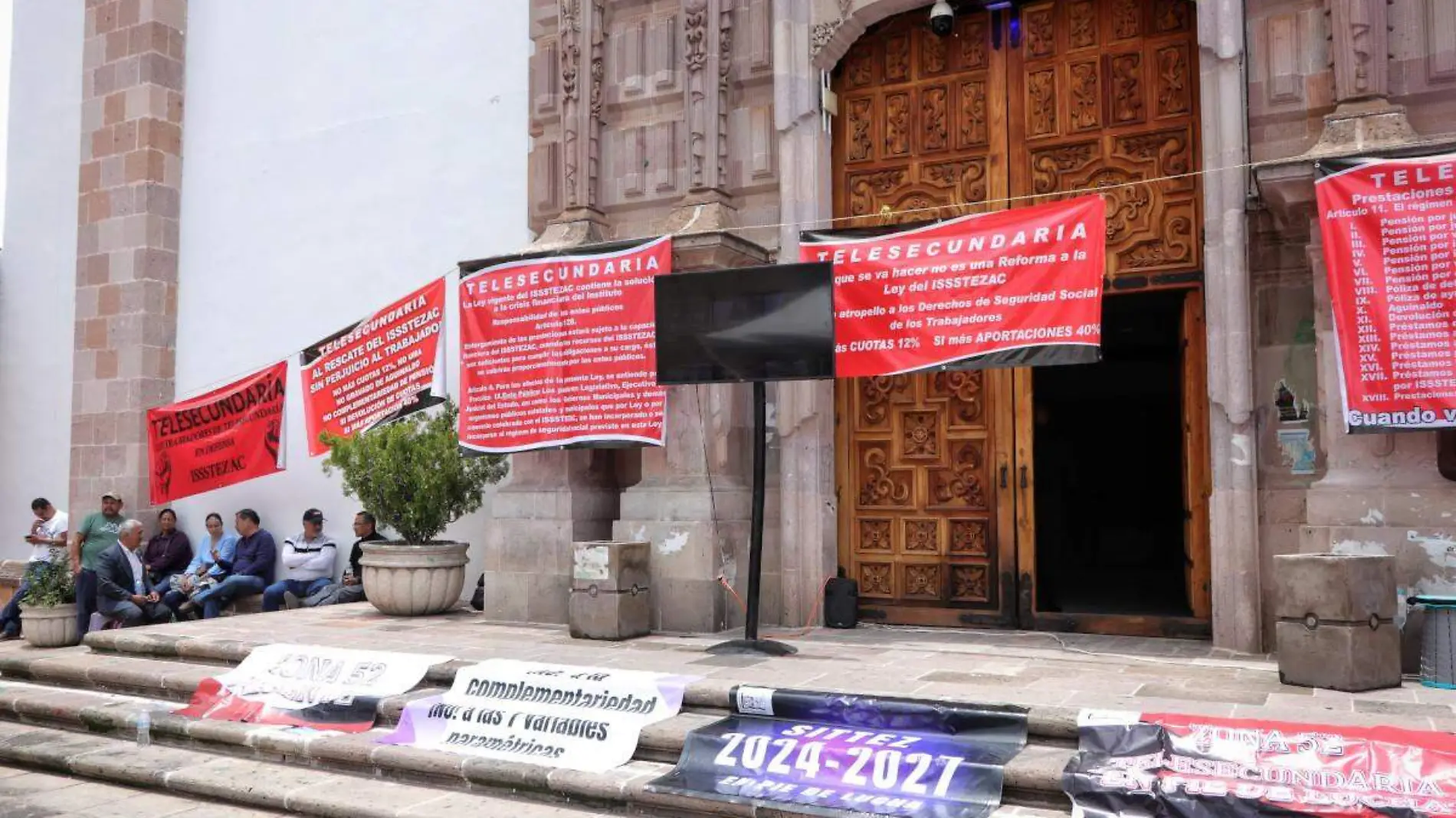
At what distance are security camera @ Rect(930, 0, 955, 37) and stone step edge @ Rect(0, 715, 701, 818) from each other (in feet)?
18.9

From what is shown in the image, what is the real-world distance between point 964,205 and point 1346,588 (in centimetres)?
394

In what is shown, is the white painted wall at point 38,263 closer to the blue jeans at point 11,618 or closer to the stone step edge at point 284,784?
the blue jeans at point 11,618

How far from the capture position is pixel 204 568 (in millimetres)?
11812

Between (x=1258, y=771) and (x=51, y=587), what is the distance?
9.19 metres

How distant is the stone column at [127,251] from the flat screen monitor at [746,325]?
790cm

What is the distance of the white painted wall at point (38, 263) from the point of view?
13.5 meters

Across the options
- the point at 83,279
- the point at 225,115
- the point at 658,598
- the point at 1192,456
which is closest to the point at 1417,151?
the point at 1192,456

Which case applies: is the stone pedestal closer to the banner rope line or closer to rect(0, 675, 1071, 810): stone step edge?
the banner rope line

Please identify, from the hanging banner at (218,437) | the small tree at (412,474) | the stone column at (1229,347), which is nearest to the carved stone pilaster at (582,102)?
the small tree at (412,474)

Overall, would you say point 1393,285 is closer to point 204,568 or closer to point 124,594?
point 124,594

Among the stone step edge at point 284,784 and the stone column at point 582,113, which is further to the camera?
the stone column at point 582,113

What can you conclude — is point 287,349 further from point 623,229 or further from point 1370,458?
point 1370,458

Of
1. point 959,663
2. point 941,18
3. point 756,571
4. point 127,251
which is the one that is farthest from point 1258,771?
point 127,251

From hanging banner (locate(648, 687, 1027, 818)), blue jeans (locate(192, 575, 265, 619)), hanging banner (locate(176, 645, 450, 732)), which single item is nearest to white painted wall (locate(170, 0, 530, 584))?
blue jeans (locate(192, 575, 265, 619))
